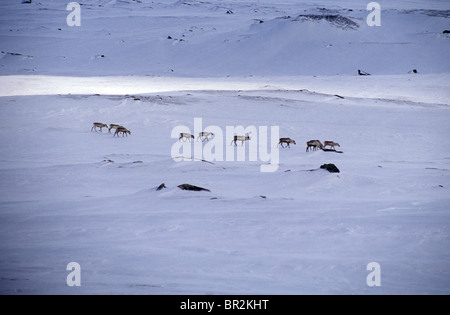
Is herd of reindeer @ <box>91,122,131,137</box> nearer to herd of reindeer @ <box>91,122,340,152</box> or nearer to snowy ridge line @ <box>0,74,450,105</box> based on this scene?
herd of reindeer @ <box>91,122,340,152</box>

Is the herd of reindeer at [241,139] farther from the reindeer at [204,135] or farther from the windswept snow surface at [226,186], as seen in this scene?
the windswept snow surface at [226,186]

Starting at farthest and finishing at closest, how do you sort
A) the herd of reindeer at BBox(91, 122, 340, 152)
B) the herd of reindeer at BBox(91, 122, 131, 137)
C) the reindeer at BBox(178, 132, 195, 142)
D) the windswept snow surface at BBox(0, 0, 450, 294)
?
the herd of reindeer at BBox(91, 122, 131, 137)
the reindeer at BBox(178, 132, 195, 142)
the herd of reindeer at BBox(91, 122, 340, 152)
the windswept snow surface at BBox(0, 0, 450, 294)

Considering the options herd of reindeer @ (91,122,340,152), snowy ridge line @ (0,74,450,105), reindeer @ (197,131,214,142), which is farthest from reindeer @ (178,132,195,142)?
snowy ridge line @ (0,74,450,105)

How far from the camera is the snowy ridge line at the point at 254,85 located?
101ft

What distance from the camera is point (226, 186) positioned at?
486 inches

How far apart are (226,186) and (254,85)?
79.0 ft

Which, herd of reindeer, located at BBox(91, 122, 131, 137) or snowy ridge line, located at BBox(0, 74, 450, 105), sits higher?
snowy ridge line, located at BBox(0, 74, 450, 105)

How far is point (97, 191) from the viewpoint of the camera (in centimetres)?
1162

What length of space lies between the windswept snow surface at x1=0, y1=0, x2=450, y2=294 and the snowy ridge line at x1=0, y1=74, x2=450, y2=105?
201 mm

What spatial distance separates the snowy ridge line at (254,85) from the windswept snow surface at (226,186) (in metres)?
0.20

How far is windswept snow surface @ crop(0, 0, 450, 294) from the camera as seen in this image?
682 cm

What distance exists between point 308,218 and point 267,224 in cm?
83

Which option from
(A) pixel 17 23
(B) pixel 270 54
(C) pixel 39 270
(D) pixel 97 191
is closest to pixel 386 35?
Answer: (B) pixel 270 54

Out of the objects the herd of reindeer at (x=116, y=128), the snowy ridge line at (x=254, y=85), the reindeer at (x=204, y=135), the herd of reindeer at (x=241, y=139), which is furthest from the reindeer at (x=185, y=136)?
the snowy ridge line at (x=254, y=85)
